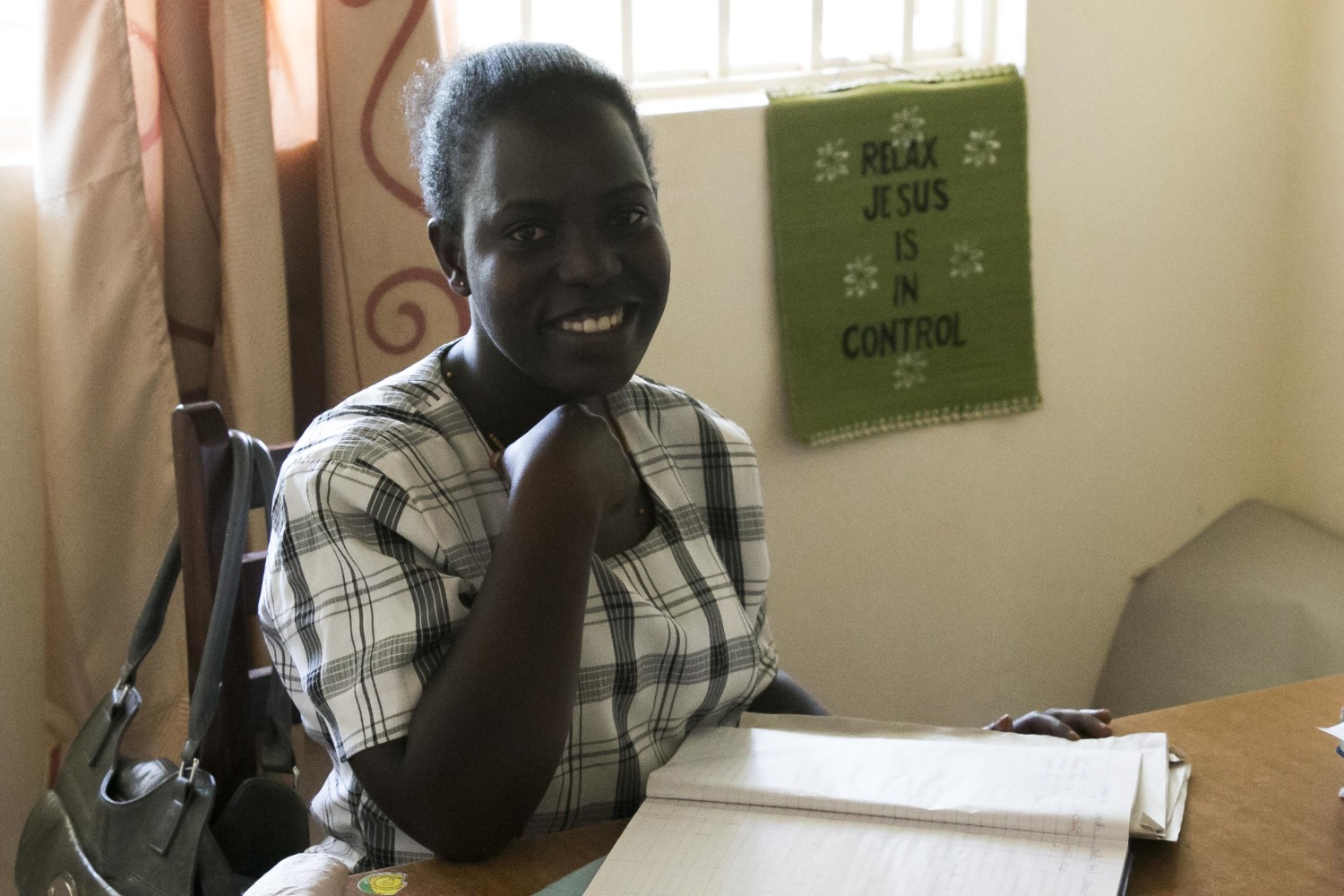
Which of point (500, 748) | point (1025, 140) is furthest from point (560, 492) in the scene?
point (1025, 140)

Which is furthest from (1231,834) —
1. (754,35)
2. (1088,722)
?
(754,35)

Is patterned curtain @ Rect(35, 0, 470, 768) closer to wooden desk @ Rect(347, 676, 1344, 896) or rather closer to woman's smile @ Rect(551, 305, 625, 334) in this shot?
woman's smile @ Rect(551, 305, 625, 334)

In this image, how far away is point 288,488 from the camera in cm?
104

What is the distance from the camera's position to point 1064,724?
43.3 inches

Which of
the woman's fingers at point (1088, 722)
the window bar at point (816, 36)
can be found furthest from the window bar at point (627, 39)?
the woman's fingers at point (1088, 722)

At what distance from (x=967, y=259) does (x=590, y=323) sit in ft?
4.16

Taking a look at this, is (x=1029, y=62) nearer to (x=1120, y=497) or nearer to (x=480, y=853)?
(x=1120, y=497)

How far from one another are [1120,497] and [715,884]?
73.2 inches

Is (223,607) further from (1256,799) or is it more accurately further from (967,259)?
(967,259)

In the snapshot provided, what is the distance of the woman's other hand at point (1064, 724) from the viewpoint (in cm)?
108

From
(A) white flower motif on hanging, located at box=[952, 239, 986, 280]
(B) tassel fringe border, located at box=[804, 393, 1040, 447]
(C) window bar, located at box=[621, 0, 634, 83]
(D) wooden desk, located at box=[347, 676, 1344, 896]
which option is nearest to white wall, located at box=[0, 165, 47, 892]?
(C) window bar, located at box=[621, 0, 634, 83]

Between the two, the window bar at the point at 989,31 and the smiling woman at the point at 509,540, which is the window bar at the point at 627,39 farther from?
the smiling woman at the point at 509,540

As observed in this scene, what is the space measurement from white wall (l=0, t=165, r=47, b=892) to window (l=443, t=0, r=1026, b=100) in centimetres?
68

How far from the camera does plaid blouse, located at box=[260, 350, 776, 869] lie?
38.3 inches
